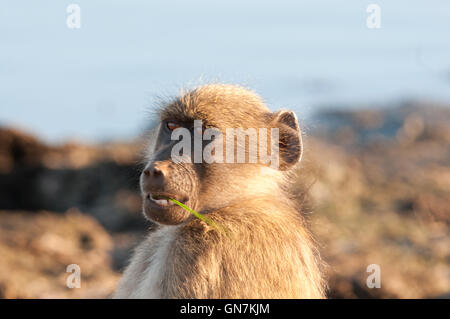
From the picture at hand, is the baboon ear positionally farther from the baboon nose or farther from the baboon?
the baboon nose

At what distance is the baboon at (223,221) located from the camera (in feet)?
11.2

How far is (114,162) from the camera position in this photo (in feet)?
32.2

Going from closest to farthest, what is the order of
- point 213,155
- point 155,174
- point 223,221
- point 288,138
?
1. point 155,174
2. point 223,221
3. point 213,155
4. point 288,138

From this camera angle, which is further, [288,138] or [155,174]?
[288,138]

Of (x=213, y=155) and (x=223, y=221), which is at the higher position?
(x=213, y=155)

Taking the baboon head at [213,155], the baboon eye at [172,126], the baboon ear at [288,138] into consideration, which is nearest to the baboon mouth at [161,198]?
the baboon head at [213,155]

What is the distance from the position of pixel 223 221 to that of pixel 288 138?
78 cm

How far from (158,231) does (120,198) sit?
198 inches

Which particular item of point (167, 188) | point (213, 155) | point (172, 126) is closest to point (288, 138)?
point (213, 155)

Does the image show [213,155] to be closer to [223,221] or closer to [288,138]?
[223,221]

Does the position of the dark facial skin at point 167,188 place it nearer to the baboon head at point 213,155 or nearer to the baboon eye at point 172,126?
the baboon head at point 213,155

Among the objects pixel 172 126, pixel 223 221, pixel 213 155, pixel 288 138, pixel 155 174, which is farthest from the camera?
pixel 288 138

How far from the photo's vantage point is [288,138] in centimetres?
406
